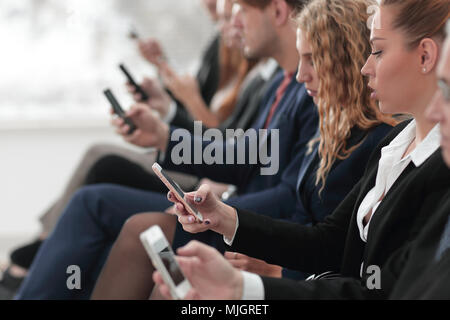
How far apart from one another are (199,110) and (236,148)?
77 centimetres

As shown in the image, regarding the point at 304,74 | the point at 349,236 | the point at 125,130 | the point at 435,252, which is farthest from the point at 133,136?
the point at 435,252

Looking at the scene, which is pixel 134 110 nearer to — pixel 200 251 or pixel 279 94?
pixel 279 94

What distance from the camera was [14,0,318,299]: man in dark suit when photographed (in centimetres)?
158

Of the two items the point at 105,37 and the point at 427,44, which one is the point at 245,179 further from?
the point at 105,37

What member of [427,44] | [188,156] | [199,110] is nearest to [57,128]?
[199,110]

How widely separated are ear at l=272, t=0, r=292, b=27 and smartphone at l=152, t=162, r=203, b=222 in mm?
818

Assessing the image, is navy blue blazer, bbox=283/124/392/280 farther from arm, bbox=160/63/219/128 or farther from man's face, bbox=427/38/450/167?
arm, bbox=160/63/219/128

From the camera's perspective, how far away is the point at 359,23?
4.21 feet

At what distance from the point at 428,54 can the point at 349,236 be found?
0.36 meters

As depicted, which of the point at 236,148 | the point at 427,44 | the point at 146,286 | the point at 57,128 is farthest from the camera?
the point at 57,128

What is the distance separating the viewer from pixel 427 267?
2.61ft

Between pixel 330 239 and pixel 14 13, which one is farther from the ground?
pixel 14 13

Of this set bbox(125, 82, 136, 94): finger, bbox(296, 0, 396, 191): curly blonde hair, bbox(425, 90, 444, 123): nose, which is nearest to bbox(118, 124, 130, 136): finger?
bbox(125, 82, 136, 94): finger

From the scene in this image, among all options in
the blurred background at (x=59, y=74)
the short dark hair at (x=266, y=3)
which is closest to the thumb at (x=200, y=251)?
the short dark hair at (x=266, y=3)
